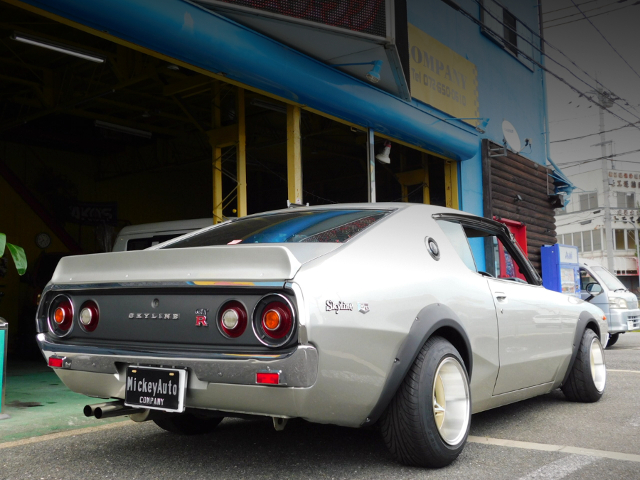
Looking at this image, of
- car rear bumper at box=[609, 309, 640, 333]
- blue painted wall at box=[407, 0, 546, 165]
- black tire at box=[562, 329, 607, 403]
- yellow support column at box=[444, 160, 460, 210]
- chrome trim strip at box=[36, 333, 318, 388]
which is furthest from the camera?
yellow support column at box=[444, 160, 460, 210]

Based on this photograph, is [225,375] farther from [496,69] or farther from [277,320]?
[496,69]

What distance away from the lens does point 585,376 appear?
506 cm

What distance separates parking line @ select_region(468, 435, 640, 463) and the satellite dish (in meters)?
11.4

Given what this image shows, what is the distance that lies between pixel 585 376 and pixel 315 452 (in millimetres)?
2641

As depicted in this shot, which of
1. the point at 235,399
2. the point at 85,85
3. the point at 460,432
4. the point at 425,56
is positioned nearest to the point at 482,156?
the point at 425,56

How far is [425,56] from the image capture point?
11.4 meters

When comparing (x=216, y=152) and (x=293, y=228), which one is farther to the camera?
(x=216, y=152)

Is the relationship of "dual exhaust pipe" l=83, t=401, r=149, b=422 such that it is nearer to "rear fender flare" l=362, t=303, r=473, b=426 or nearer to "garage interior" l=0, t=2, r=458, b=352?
"rear fender flare" l=362, t=303, r=473, b=426

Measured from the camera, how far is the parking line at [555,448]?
345 centimetres

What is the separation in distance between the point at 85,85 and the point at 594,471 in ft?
44.2

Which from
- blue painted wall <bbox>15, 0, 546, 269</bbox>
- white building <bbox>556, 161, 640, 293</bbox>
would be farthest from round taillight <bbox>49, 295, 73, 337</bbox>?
white building <bbox>556, 161, 640, 293</bbox>

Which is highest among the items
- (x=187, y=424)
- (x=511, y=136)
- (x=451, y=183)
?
(x=511, y=136)

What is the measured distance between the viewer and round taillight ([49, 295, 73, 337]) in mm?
3254

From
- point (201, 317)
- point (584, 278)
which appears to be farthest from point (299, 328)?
point (584, 278)
